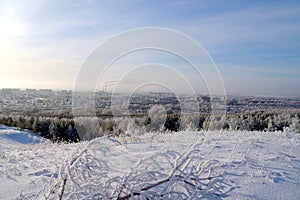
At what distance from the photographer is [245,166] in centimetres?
459

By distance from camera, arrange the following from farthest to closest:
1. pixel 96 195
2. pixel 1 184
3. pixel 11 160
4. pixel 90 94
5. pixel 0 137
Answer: pixel 0 137 < pixel 90 94 < pixel 11 160 < pixel 1 184 < pixel 96 195

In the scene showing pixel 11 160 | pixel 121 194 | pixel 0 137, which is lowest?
pixel 0 137

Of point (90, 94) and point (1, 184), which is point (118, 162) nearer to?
point (1, 184)

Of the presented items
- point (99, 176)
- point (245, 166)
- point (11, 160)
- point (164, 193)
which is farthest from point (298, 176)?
point (11, 160)

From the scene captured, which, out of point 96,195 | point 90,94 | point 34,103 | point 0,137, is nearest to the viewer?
point 96,195

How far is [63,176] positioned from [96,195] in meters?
0.32

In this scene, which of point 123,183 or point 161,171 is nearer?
point 123,183

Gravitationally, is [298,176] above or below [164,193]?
below

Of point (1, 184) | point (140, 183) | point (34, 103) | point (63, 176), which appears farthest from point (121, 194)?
point (34, 103)

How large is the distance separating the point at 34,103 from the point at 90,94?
56.6 metres

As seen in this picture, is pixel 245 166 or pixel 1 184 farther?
pixel 245 166

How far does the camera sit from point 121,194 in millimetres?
2416

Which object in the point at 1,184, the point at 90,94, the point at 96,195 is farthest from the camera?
the point at 90,94

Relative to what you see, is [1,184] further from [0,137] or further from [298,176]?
[0,137]
